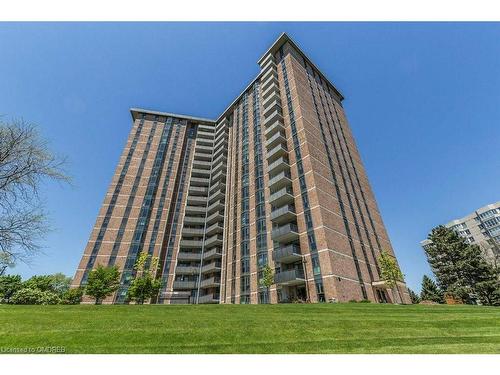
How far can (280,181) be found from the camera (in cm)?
4016

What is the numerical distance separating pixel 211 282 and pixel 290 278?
22336 millimetres

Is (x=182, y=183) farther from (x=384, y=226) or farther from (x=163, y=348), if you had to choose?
(x=163, y=348)

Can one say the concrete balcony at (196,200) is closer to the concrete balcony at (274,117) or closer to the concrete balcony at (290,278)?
the concrete balcony at (274,117)

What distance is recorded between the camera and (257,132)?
53375 mm

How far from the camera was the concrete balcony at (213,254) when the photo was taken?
51.2 meters

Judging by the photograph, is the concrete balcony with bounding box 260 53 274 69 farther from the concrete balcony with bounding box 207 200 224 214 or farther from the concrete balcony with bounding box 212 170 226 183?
the concrete balcony with bounding box 207 200 224 214

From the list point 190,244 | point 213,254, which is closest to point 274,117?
point 213,254

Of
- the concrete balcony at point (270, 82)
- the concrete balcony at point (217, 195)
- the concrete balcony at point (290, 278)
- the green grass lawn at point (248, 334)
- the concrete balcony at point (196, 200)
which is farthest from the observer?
the concrete balcony at point (196, 200)

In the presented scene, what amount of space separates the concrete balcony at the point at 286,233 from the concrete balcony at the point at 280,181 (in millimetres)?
7351

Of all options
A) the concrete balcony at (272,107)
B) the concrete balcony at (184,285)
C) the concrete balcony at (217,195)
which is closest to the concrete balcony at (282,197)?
the concrete balcony at (272,107)

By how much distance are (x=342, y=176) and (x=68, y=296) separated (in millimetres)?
46726

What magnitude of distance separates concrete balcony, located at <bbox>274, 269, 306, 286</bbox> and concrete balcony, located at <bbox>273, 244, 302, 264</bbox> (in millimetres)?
1919

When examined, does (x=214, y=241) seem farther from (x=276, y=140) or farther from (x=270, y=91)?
(x=270, y=91)

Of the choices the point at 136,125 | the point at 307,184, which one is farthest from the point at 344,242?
the point at 136,125
